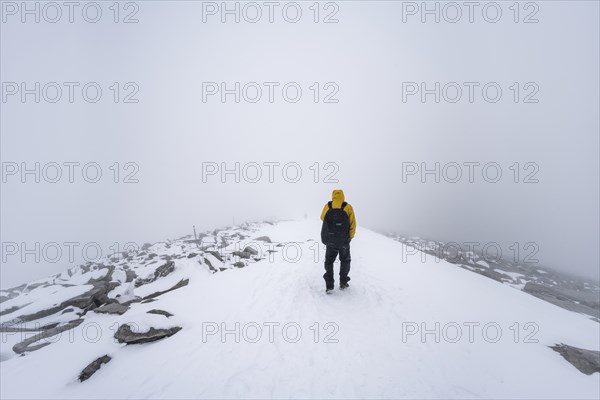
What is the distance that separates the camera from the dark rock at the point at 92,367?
5.45m

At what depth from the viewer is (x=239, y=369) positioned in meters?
5.23

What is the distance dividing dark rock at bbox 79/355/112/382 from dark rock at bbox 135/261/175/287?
24.8 feet

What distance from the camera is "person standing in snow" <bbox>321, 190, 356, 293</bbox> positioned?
28.6 feet

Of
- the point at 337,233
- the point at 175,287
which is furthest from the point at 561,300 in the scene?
the point at 175,287

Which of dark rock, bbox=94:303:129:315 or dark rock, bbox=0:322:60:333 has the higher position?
dark rock, bbox=94:303:129:315

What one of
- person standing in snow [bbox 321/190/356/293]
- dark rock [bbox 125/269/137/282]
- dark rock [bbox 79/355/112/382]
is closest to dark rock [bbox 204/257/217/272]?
dark rock [bbox 125/269/137/282]

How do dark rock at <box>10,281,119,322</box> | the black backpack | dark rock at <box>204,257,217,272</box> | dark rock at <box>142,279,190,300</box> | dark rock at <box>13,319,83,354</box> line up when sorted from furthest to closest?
dark rock at <box>204,257,217,272</box> < dark rock at <box>142,279,190,300</box> < dark rock at <box>10,281,119,322</box> < the black backpack < dark rock at <box>13,319,83,354</box>

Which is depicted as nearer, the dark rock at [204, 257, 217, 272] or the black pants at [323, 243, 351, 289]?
the black pants at [323, 243, 351, 289]

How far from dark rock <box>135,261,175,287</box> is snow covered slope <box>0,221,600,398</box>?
207 cm

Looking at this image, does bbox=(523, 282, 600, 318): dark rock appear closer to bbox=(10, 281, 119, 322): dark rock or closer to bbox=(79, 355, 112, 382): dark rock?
bbox=(79, 355, 112, 382): dark rock

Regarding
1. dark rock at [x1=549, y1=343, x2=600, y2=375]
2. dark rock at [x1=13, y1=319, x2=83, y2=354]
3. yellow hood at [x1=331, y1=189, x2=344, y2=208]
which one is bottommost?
dark rock at [x1=13, y1=319, x2=83, y2=354]

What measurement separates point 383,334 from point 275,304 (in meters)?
3.50

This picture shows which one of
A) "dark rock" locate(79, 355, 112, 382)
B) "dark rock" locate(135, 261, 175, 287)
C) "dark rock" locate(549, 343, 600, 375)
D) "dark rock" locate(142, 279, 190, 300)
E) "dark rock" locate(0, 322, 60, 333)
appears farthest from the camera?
"dark rock" locate(135, 261, 175, 287)

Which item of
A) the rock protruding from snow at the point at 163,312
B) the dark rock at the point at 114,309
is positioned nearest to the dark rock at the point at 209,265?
the dark rock at the point at 114,309
